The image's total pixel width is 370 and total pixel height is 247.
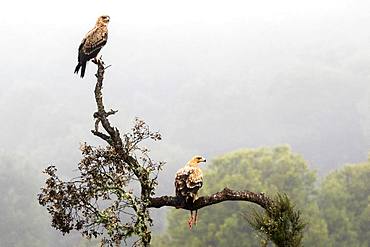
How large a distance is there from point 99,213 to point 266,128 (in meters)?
179

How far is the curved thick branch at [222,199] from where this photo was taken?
32.1 ft

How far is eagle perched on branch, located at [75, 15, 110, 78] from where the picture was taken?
12234 mm

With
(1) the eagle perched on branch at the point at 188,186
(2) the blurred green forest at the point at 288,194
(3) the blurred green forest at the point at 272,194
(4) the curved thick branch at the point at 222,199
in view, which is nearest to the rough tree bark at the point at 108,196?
(4) the curved thick branch at the point at 222,199

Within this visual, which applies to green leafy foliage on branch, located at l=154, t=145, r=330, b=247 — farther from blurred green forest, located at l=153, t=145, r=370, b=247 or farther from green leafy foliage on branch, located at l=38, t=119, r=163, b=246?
green leafy foliage on branch, located at l=38, t=119, r=163, b=246

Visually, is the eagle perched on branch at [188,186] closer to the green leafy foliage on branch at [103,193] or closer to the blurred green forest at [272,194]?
the green leafy foliage on branch at [103,193]

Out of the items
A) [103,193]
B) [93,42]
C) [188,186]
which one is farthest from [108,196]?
[93,42]

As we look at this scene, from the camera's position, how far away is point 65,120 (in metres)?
169

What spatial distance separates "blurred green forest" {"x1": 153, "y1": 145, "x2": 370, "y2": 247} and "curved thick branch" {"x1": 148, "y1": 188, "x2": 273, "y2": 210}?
105ft

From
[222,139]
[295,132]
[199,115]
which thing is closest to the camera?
[295,132]

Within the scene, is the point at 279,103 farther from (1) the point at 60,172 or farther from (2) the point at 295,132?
(1) the point at 60,172

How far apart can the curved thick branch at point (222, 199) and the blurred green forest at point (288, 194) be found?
105 feet

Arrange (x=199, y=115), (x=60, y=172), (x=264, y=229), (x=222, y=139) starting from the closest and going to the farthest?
(x=264, y=229) < (x=60, y=172) < (x=222, y=139) < (x=199, y=115)

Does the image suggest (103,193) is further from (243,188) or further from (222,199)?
(243,188)

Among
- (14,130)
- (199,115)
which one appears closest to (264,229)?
(14,130)
